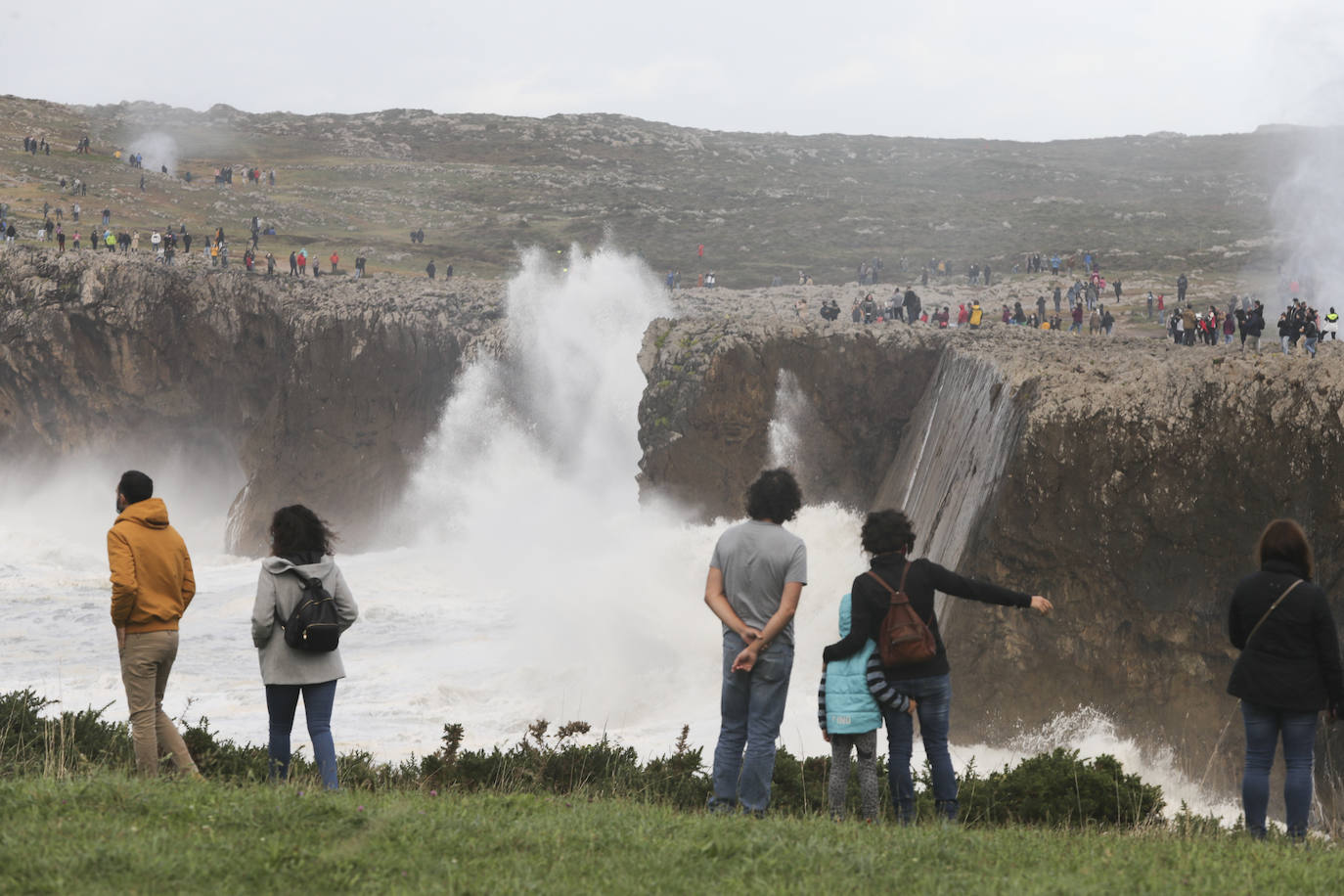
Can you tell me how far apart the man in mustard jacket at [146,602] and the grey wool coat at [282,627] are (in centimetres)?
51

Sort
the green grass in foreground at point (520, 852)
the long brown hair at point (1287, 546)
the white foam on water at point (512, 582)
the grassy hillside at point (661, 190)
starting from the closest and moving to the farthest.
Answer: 1. the green grass in foreground at point (520, 852)
2. the long brown hair at point (1287, 546)
3. the white foam on water at point (512, 582)
4. the grassy hillside at point (661, 190)

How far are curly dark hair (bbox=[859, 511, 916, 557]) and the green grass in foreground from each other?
1.42 meters

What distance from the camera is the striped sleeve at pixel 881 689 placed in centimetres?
709

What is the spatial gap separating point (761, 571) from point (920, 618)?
2.84ft

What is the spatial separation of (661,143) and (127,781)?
12601 cm

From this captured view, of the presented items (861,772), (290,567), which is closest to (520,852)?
(861,772)

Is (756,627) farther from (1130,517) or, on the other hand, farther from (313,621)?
(1130,517)

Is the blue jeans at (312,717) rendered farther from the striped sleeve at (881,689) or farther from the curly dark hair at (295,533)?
the striped sleeve at (881,689)

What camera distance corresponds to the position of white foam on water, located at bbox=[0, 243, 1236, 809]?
70.1ft

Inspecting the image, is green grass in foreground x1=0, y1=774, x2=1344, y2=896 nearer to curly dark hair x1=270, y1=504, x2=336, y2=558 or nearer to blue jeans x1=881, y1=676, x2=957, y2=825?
blue jeans x1=881, y1=676, x2=957, y2=825

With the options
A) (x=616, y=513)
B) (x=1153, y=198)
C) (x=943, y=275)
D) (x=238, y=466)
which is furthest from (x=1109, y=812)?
(x=1153, y=198)

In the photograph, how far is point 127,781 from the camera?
684cm

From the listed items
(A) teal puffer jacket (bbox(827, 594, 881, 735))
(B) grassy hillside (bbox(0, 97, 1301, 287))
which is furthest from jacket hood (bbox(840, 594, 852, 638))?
(B) grassy hillside (bbox(0, 97, 1301, 287))

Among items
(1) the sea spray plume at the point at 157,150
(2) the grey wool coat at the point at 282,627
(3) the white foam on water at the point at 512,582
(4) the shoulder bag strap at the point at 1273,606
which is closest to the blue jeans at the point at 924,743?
(4) the shoulder bag strap at the point at 1273,606
